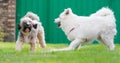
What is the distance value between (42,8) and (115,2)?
2.80 m

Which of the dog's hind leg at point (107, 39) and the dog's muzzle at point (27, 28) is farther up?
the dog's muzzle at point (27, 28)

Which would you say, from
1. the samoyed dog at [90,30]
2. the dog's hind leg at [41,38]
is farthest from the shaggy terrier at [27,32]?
the dog's hind leg at [41,38]

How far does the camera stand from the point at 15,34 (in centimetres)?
2128

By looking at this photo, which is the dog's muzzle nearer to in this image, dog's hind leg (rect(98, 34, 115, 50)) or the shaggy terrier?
the shaggy terrier

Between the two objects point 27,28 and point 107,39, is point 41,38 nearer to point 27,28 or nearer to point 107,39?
point 27,28

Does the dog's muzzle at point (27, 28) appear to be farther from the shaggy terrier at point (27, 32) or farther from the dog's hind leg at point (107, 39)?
the dog's hind leg at point (107, 39)

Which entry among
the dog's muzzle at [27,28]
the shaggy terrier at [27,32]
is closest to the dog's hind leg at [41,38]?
the shaggy terrier at [27,32]

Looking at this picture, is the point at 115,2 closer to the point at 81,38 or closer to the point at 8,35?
the point at 8,35

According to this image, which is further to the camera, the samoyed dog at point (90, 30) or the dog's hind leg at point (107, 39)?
the dog's hind leg at point (107, 39)

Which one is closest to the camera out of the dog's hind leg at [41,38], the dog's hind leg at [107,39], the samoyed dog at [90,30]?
the samoyed dog at [90,30]

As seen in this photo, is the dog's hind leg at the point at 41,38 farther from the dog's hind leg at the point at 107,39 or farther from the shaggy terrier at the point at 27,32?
the dog's hind leg at the point at 107,39

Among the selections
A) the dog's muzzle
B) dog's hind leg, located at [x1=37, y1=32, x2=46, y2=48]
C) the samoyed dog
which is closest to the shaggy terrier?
the dog's muzzle

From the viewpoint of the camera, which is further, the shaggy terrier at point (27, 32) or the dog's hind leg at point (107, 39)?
the dog's hind leg at point (107, 39)

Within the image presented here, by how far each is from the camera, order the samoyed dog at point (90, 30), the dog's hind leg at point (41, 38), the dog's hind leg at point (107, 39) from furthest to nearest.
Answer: the dog's hind leg at point (41, 38) → the dog's hind leg at point (107, 39) → the samoyed dog at point (90, 30)
